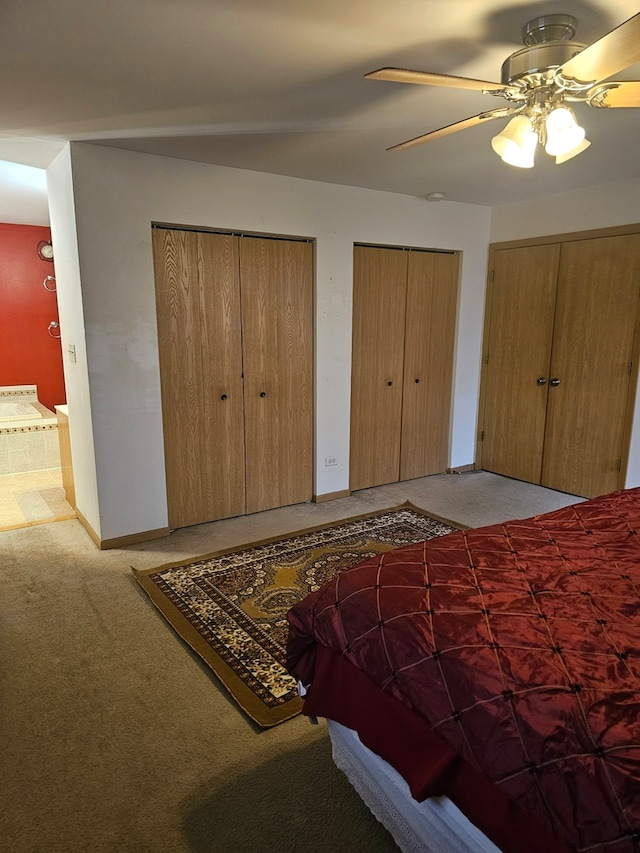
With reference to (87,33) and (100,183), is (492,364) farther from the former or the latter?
(87,33)

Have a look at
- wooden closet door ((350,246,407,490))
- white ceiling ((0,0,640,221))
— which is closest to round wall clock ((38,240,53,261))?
white ceiling ((0,0,640,221))

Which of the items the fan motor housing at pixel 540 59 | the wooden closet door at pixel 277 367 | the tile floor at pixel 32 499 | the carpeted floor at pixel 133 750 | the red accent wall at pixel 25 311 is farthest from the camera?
the red accent wall at pixel 25 311

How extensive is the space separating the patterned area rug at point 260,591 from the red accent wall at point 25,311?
4.09m

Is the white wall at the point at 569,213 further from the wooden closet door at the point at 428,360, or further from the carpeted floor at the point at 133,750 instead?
the carpeted floor at the point at 133,750

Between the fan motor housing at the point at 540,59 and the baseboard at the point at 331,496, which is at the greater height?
the fan motor housing at the point at 540,59

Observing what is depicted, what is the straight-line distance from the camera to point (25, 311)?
6012mm

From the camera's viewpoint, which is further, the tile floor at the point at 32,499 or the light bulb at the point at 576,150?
the tile floor at the point at 32,499

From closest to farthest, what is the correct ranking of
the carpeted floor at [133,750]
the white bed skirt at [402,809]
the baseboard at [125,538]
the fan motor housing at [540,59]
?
the white bed skirt at [402,809], the carpeted floor at [133,750], the fan motor housing at [540,59], the baseboard at [125,538]

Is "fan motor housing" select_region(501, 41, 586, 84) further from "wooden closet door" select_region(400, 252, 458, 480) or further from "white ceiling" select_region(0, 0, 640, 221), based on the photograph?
"wooden closet door" select_region(400, 252, 458, 480)

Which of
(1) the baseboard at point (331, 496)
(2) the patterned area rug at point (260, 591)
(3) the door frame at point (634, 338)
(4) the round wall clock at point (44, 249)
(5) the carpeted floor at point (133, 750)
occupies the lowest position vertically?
(5) the carpeted floor at point (133, 750)

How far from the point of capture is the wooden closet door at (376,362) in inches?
169

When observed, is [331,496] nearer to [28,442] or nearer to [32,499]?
[32,499]

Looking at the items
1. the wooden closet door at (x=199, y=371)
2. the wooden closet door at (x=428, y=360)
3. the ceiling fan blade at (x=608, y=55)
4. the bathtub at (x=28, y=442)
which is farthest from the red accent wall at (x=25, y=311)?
the ceiling fan blade at (x=608, y=55)

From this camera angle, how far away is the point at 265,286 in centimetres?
380
